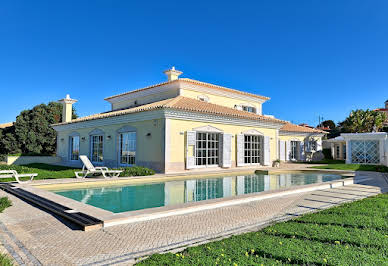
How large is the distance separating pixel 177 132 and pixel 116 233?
10778 mm

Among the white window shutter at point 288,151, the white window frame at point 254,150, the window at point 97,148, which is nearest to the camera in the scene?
the white window frame at point 254,150

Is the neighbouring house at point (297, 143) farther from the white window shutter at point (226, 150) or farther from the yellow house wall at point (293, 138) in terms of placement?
the white window shutter at point (226, 150)

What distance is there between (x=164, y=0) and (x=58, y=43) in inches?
333

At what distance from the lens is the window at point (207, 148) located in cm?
1639

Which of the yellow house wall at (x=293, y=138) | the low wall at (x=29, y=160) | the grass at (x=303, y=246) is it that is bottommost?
the grass at (x=303, y=246)

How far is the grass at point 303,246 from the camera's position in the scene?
3.23 metres

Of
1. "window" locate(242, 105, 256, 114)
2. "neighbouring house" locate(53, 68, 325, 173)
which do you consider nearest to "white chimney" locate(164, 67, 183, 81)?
"neighbouring house" locate(53, 68, 325, 173)

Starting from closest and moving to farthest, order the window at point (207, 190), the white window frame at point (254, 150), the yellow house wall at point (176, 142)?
the window at point (207, 190) < the yellow house wall at point (176, 142) < the white window frame at point (254, 150)

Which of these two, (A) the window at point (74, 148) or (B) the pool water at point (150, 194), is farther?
(A) the window at point (74, 148)

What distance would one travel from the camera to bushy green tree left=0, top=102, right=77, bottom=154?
3300 centimetres

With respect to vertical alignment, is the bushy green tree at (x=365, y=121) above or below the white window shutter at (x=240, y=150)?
above

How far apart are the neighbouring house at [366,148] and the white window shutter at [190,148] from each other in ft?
50.7

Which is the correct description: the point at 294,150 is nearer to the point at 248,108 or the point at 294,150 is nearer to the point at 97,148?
the point at 248,108

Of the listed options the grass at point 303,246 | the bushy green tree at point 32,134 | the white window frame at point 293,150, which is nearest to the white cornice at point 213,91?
the white window frame at point 293,150
